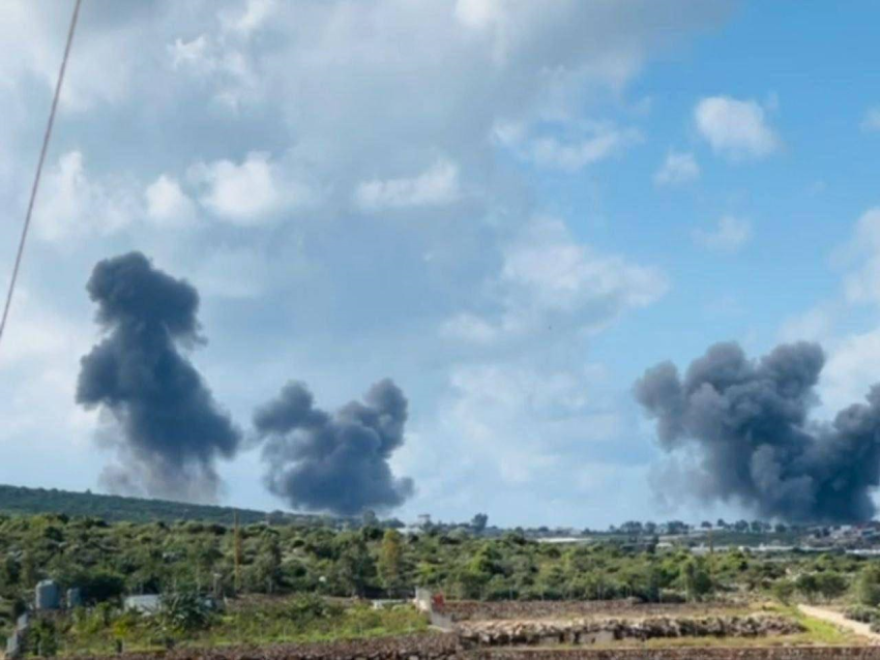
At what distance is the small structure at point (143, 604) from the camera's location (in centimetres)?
5460

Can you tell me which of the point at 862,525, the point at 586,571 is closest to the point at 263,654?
the point at 586,571

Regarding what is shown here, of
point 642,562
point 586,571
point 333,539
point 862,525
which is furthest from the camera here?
point 862,525

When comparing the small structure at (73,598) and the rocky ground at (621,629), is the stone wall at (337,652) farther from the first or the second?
the small structure at (73,598)

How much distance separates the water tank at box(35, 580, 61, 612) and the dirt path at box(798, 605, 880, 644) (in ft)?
100

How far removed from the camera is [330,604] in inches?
2281

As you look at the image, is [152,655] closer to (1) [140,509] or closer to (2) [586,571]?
(2) [586,571]

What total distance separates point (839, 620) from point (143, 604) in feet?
87.9

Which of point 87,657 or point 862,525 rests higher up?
point 862,525

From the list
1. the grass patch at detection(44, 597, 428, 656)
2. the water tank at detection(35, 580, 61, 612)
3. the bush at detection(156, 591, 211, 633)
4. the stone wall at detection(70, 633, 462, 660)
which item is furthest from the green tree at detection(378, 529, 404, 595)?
the stone wall at detection(70, 633, 462, 660)

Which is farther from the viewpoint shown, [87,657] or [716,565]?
[716,565]

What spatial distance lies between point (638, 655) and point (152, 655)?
15.3 m

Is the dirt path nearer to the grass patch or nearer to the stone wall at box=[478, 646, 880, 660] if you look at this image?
the stone wall at box=[478, 646, 880, 660]

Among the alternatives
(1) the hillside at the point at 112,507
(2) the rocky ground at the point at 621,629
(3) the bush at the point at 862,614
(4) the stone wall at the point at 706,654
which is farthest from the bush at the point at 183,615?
(1) the hillside at the point at 112,507

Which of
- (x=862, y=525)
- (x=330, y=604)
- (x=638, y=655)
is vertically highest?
(x=862, y=525)
